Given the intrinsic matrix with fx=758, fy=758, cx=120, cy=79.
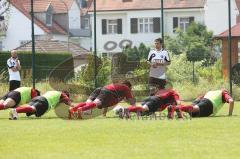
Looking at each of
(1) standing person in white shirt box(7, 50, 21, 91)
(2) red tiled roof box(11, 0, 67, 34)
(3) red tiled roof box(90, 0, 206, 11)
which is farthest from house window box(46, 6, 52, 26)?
(1) standing person in white shirt box(7, 50, 21, 91)

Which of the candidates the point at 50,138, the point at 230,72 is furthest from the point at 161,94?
the point at 230,72

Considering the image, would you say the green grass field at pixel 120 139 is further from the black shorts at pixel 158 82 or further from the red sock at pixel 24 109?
the black shorts at pixel 158 82

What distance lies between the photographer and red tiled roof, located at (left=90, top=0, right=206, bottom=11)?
226 ft

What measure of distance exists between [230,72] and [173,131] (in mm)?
13940

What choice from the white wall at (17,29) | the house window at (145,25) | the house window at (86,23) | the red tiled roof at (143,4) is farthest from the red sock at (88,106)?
the house window at (86,23)

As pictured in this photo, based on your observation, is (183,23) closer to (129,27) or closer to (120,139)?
(129,27)

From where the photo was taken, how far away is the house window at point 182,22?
69.1 metres

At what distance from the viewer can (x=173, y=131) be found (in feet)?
44.6

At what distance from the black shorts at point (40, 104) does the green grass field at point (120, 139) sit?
0.73 meters

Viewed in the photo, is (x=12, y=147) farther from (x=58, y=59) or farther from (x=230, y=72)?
(x=58, y=59)

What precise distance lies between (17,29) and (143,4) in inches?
501

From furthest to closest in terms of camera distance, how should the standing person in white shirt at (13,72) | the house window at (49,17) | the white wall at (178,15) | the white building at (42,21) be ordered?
the house window at (49,17), the white building at (42,21), the white wall at (178,15), the standing person in white shirt at (13,72)

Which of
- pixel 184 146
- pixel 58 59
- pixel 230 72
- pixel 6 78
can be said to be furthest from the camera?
pixel 58 59

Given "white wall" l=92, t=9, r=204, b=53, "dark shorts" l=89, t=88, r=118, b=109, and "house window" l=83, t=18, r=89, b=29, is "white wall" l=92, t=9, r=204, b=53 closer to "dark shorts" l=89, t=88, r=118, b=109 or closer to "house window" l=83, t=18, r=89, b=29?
"house window" l=83, t=18, r=89, b=29
